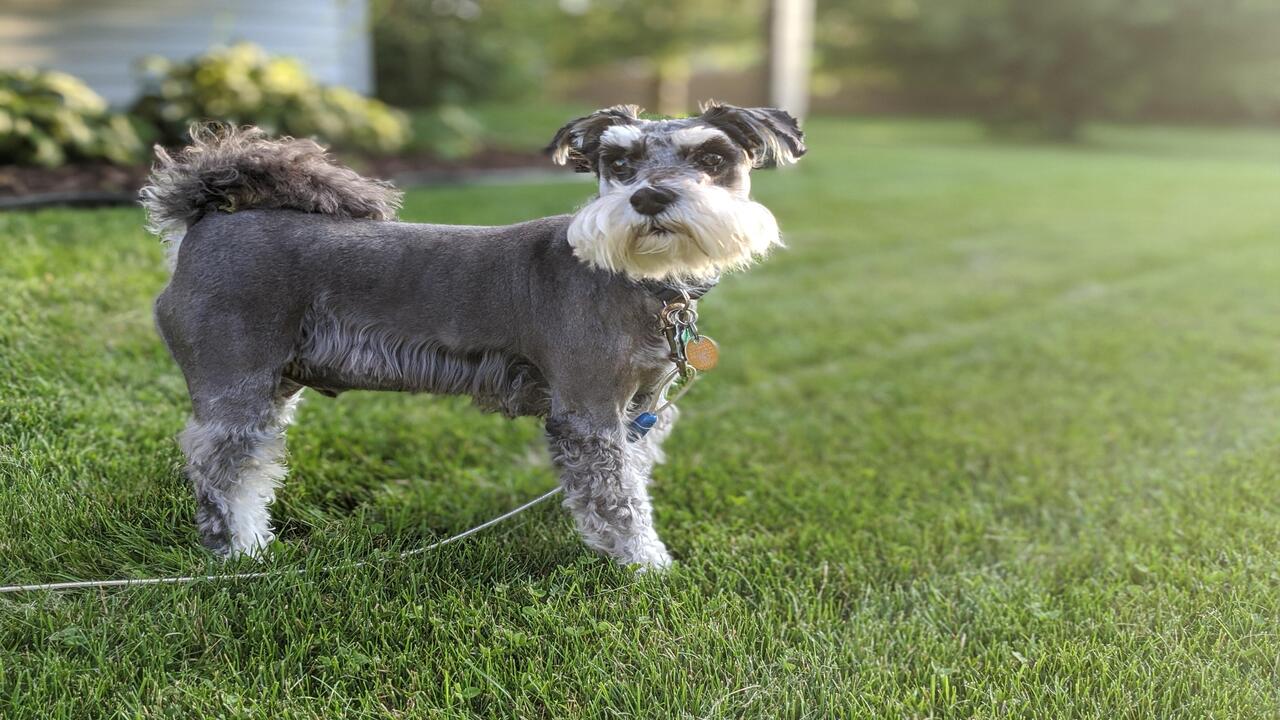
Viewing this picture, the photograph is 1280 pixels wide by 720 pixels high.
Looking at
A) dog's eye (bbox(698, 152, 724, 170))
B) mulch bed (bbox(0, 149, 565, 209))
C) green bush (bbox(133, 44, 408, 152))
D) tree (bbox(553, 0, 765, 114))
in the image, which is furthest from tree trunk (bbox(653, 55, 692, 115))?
dog's eye (bbox(698, 152, 724, 170))

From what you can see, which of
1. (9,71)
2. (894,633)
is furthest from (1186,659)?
(9,71)

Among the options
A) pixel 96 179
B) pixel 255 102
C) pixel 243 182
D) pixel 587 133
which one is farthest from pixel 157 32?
pixel 587 133

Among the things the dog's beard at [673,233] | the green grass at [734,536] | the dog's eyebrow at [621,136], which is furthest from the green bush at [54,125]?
the dog's beard at [673,233]

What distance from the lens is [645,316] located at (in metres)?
3.41

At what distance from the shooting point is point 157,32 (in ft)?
40.2

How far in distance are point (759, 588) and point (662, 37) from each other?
30040mm

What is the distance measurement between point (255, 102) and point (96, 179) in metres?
2.56

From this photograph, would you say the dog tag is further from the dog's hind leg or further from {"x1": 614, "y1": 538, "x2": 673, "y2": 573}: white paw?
the dog's hind leg

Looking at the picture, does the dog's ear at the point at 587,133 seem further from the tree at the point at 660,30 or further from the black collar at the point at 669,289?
the tree at the point at 660,30

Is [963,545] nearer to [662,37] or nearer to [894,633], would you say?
[894,633]

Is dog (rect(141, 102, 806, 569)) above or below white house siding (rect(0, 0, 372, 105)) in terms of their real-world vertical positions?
below

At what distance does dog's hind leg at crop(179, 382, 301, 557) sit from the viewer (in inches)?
132

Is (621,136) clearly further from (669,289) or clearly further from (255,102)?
(255,102)

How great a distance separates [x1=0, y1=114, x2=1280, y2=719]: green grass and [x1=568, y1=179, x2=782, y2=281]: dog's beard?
4.05 feet
